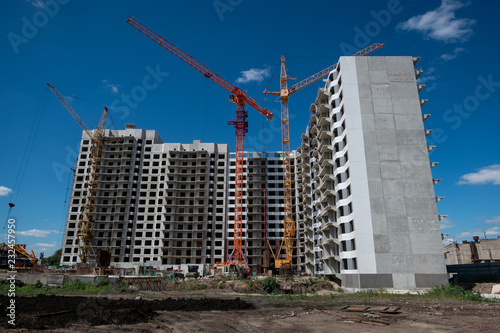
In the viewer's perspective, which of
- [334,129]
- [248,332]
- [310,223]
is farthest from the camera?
[310,223]

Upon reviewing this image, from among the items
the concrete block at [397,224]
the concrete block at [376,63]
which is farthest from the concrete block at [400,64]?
the concrete block at [397,224]

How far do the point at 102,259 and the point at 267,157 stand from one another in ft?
230

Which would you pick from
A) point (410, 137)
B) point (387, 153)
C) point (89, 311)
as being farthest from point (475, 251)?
point (89, 311)

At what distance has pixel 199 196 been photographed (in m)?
106

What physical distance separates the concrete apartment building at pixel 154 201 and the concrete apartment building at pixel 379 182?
5179cm

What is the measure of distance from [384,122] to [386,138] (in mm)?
2834

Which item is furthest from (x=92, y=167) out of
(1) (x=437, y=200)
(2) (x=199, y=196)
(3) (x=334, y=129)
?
(1) (x=437, y=200)

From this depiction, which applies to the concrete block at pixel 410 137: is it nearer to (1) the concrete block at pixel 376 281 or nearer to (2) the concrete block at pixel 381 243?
(2) the concrete block at pixel 381 243

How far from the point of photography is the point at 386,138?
169ft

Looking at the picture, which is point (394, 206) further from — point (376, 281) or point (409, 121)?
point (409, 121)

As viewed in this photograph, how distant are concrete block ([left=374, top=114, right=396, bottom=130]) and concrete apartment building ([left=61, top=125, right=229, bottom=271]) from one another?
2601 inches

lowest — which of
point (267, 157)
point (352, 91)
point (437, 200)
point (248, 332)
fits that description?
point (248, 332)

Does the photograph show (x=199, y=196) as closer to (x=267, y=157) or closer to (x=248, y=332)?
(x=267, y=157)

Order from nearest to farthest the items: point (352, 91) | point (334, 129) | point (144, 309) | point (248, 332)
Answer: point (248, 332)
point (144, 309)
point (352, 91)
point (334, 129)
